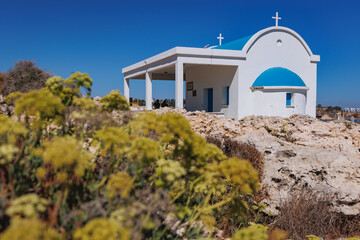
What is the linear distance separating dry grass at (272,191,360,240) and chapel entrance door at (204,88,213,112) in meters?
14.9

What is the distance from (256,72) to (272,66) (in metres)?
1.42

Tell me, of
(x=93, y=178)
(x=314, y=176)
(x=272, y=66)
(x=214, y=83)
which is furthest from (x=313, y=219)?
(x=214, y=83)

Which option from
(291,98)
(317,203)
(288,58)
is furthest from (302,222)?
(288,58)

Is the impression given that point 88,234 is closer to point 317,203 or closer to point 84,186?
point 84,186

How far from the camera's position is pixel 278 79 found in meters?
15.8

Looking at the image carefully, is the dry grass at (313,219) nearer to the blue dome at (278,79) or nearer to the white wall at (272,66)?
the white wall at (272,66)

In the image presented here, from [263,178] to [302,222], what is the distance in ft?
3.07

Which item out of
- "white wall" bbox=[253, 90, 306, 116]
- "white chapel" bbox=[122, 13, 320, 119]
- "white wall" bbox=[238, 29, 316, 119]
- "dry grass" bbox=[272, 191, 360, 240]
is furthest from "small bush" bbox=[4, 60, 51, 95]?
"dry grass" bbox=[272, 191, 360, 240]

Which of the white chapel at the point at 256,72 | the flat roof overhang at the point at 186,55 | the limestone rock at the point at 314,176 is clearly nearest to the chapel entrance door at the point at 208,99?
the white chapel at the point at 256,72

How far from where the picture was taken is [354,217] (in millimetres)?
3996

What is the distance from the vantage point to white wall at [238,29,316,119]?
51.2 ft

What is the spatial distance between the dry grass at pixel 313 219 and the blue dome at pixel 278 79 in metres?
12.3

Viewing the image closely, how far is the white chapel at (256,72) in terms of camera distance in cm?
1481

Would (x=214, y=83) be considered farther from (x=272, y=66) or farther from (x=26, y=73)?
(x=26, y=73)
